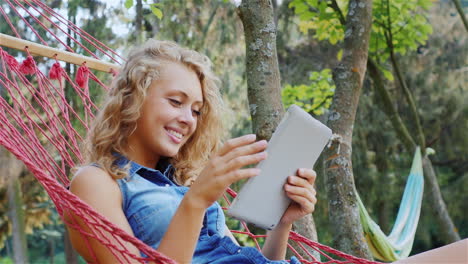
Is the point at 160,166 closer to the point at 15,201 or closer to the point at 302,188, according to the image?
the point at 302,188

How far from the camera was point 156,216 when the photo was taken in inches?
47.6

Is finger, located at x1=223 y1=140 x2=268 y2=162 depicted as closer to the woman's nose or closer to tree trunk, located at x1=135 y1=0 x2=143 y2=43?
the woman's nose

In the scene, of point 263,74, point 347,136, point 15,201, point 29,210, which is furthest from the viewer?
point 29,210

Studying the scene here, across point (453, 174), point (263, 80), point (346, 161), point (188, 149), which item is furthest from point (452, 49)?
point (188, 149)

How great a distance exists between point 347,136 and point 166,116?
1470mm

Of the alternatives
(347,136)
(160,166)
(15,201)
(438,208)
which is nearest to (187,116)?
(160,166)

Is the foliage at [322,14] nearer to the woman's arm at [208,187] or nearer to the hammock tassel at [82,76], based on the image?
the hammock tassel at [82,76]

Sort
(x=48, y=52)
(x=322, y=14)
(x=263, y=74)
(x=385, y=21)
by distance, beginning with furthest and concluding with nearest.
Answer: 1. (x=385, y=21)
2. (x=322, y=14)
3. (x=263, y=74)
4. (x=48, y=52)

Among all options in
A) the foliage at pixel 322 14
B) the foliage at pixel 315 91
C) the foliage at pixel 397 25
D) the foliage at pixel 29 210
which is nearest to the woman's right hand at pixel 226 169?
the foliage at pixel 322 14

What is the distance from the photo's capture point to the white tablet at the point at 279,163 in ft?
3.59

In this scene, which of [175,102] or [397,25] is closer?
[175,102]

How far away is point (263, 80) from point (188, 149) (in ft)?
1.87

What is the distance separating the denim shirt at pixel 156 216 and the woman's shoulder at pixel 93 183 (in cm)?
3

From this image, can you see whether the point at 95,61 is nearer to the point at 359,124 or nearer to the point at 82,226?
the point at 82,226
